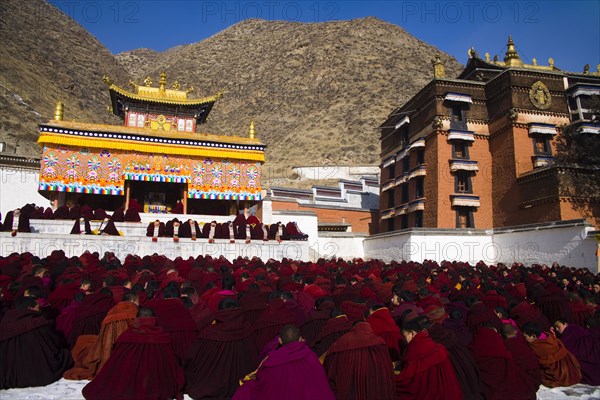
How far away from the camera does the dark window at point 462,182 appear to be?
77.8 ft

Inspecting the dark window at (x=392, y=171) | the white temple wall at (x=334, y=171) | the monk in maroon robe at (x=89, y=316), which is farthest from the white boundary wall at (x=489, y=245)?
the white temple wall at (x=334, y=171)

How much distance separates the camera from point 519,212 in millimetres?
21703

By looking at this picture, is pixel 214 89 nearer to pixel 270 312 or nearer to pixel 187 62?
pixel 187 62

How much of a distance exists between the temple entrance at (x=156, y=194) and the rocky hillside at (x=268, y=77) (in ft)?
71.7

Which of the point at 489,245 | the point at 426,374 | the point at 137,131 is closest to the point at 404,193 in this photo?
the point at 489,245

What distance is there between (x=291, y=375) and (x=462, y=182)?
2229 cm

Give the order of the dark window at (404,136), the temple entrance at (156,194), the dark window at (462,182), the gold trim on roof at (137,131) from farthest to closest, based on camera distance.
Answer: the dark window at (404,136)
the dark window at (462,182)
the temple entrance at (156,194)
the gold trim on roof at (137,131)

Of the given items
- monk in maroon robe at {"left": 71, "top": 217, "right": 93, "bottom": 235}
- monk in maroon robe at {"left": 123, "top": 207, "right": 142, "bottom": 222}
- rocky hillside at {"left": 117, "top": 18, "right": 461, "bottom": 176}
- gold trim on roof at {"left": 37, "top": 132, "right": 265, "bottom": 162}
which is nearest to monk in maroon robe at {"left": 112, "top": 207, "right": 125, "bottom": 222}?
monk in maroon robe at {"left": 123, "top": 207, "right": 142, "bottom": 222}

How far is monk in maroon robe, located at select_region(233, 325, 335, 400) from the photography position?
375 centimetres

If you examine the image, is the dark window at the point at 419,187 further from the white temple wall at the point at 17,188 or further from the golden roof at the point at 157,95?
the white temple wall at the point at 17,188

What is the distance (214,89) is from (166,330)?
88.1 meters

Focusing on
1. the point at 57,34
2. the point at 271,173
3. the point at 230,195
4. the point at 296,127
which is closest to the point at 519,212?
the point at 230,195

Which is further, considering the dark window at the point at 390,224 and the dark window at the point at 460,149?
the dark window at the point at 390,224

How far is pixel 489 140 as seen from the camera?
967 inches
